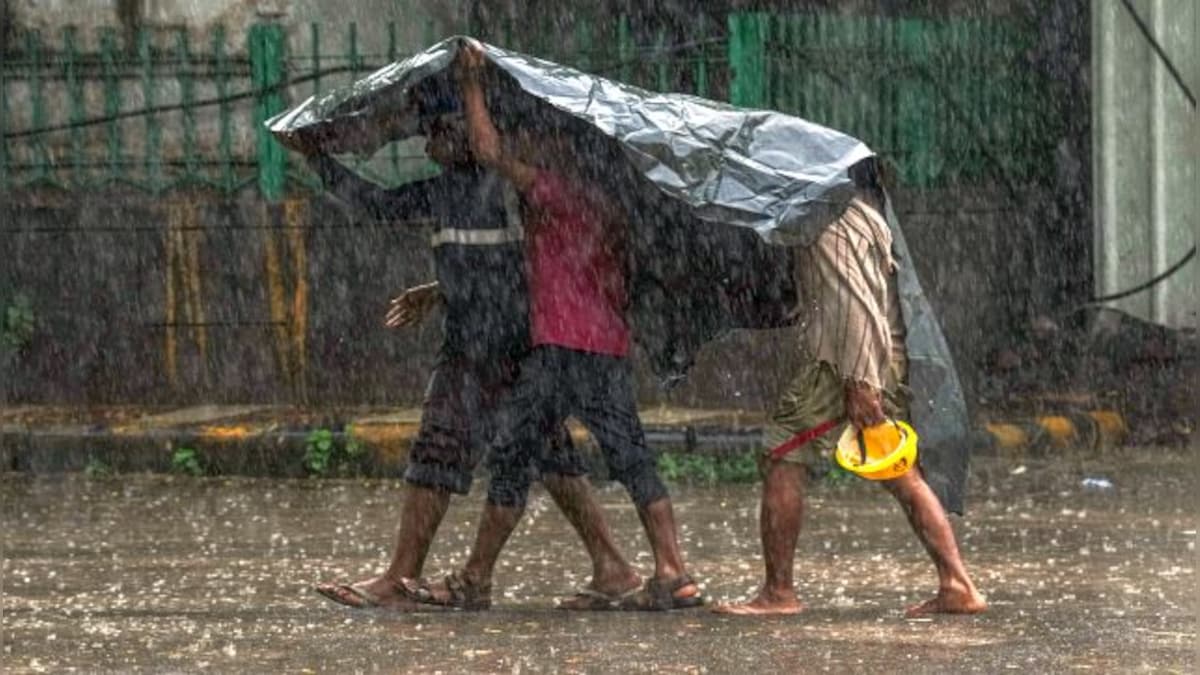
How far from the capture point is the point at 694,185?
8.27m

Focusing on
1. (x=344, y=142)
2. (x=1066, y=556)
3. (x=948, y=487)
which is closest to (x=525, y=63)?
(x=344, y=142)

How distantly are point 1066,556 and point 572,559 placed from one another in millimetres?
1836

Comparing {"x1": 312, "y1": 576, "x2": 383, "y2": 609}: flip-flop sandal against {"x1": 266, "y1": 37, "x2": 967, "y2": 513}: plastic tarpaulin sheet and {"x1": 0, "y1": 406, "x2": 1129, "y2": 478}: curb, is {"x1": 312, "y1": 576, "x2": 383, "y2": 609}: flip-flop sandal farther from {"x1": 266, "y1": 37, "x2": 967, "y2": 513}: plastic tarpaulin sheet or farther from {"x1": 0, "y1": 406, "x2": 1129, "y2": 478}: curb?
{"x1": 0, "y1": 406, "x2": 1129, "y2": 478}: curb

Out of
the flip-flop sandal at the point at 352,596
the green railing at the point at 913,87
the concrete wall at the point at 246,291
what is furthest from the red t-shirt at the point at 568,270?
the concrete wall at the point at 246,291

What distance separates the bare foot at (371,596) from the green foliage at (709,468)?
182 inches

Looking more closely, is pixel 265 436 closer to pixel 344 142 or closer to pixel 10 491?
pixel 10 491

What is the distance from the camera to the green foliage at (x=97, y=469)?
13.9 metres

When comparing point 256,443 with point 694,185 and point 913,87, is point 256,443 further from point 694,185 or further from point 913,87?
point 694,185

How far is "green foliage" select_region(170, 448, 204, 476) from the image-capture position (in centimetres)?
1386

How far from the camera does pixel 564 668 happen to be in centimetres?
741

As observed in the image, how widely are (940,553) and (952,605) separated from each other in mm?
161

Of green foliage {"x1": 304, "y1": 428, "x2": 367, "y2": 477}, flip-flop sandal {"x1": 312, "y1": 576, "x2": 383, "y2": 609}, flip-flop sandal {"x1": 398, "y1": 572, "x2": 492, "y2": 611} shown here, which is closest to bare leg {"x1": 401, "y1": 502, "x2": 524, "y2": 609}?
flip-flop sandal {"x1": 398, "y1": 572, "x2": 492, "y2": 611}

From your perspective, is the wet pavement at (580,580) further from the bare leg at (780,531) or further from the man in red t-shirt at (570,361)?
the man in red t-shirt at (570,361)

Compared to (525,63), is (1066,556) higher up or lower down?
lower down
